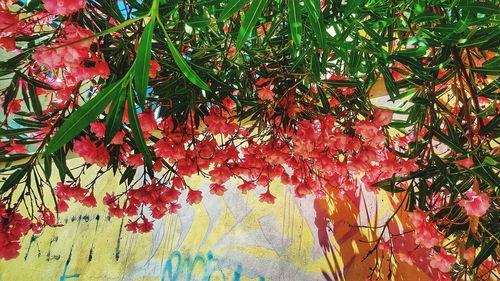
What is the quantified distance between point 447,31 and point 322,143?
67 cm

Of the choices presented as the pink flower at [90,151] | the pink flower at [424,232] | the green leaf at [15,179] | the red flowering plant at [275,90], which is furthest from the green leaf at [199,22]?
the pink flower at [424,232]

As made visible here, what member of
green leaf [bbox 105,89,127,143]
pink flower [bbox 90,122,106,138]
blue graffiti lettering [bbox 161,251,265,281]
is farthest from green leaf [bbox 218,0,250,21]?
blue graffiti lettering [bbox 161,251,265,281]

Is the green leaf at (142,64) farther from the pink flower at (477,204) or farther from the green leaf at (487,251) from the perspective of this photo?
the green leaf at (487,251)

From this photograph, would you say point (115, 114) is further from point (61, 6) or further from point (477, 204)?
point (477, 204)

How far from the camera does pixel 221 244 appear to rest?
9.15 feet

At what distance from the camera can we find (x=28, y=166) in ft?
4.53

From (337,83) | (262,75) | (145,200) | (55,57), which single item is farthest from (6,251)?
(337,83)

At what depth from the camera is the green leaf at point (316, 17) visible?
80 centimetres

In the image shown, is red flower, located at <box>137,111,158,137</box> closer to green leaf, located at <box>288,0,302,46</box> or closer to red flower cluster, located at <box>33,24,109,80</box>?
red flower cluster, located at <box>33,24,109,80</box>

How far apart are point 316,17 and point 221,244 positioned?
2.26 m

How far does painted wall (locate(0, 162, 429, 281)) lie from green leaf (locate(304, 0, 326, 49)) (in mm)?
1438

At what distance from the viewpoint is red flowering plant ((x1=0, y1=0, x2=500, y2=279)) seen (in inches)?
37.5

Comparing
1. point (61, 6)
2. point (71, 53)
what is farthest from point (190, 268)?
point (61, 6)

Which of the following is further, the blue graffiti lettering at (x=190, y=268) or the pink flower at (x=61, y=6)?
the blue graffiti lettering at (x=190, y=268)
